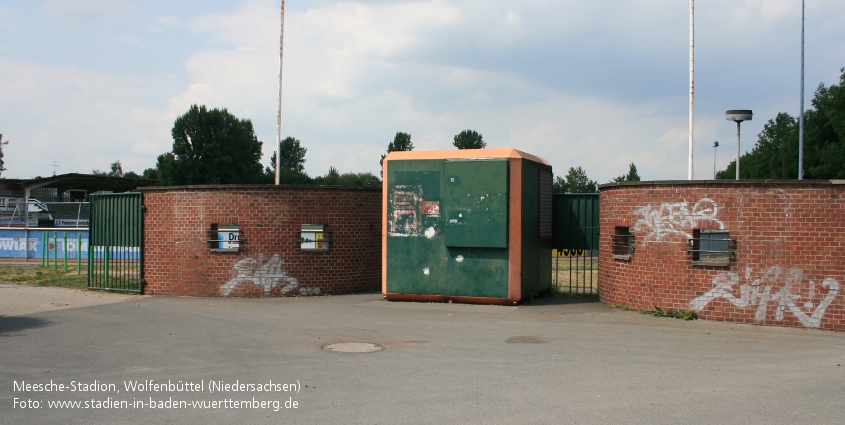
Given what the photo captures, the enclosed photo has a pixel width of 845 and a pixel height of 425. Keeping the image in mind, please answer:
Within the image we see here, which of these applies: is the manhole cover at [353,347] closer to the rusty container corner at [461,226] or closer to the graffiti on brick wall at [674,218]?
the rusty container corner at [461,226]

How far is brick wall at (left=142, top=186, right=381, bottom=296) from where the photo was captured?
628 inches

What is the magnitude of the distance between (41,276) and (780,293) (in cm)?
2091

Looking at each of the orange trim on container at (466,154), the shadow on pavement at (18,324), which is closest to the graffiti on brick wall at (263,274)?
the orange trim on container at (466,154)

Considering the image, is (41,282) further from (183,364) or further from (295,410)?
(295,410)

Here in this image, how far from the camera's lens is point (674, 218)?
42.6 ft

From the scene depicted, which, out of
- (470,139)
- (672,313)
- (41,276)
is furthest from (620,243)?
(470,139)

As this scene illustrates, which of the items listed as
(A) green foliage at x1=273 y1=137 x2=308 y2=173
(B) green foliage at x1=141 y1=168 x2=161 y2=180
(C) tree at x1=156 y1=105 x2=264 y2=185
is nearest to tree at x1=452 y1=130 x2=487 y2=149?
(C) tree at x1=156 y1=105 x2=264 y2=185

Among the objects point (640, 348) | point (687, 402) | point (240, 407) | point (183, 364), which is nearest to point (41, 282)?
point (183, 364)

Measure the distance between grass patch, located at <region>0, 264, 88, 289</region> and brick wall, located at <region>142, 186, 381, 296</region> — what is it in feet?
12.5

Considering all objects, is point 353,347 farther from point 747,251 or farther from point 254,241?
point 747,251

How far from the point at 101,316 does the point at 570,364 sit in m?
9.10

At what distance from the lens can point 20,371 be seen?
8.47 m

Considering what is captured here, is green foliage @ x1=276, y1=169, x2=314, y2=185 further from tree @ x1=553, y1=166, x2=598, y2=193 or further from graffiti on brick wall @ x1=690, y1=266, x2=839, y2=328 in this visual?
graffiti on brick wall @ x1=690, y1=266, x2=839, y2=328

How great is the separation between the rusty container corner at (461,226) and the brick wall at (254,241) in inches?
67.0
